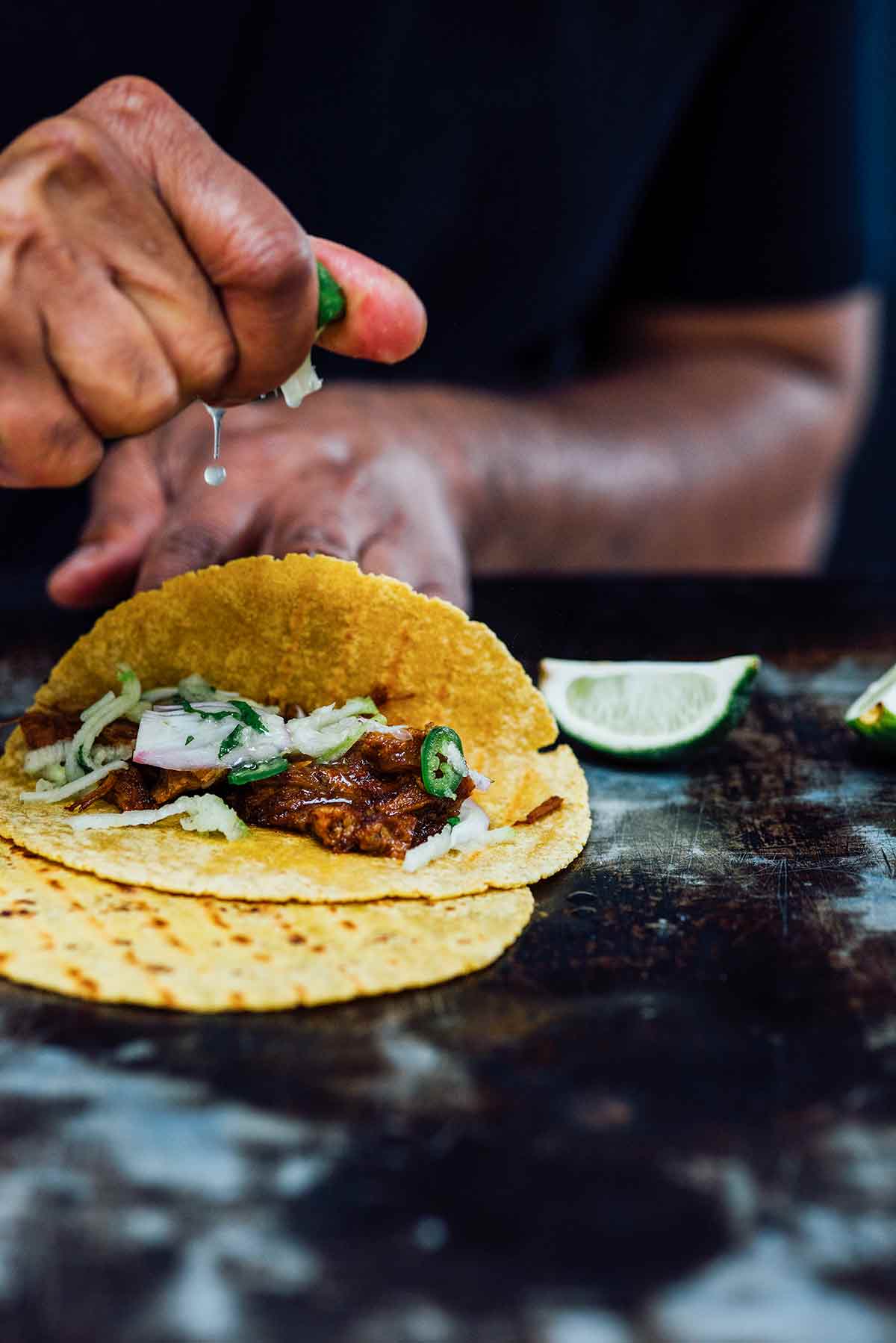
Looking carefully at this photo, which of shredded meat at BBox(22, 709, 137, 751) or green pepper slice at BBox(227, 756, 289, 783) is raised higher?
green pepper slice at BBox(227, 756, 289, 783)

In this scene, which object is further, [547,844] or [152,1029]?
[547,844]

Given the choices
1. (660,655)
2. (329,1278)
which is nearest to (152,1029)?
(329,1278)

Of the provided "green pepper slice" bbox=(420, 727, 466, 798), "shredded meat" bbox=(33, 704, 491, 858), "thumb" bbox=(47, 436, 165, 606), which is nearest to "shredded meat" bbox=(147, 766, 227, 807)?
"shredded meat" bbox=(33, 704, 491, 858)

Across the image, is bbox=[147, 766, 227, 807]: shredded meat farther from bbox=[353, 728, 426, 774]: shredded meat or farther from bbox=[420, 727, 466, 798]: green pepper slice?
bbox=[420, 727, 466, 798]: green pepper slice

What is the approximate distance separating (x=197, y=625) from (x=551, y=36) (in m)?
2.65

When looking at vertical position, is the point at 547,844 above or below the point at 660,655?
above

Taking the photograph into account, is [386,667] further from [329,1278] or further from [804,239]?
[804,239]

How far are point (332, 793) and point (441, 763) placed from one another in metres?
0.19

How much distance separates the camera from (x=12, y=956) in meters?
1.83

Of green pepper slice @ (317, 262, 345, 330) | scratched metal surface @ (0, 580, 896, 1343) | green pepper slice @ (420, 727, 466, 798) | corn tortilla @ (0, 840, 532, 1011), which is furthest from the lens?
green pepper slice @ (420, 727, 466, 798)

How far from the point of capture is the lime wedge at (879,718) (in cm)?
252

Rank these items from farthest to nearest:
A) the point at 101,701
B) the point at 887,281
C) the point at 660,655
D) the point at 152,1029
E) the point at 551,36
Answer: the point at 887,281
the point at 551,36
the point at 660,655
the point at 101,701
the point at 152,1029

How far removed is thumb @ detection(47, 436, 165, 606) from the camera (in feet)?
9.36

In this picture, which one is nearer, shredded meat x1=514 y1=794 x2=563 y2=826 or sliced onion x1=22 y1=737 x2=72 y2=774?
shredded meat x1=514 y1=794 x2=563 y2=826
